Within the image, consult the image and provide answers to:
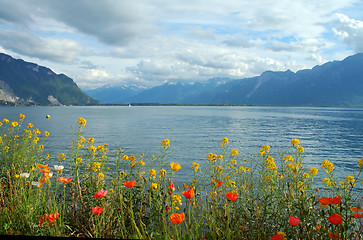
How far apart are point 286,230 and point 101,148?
4527mm

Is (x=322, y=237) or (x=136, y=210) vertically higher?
(x=322, y=237)

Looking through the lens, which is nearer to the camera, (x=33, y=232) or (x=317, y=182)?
(x=33, y=232)

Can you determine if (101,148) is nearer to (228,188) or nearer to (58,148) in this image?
(228,188)

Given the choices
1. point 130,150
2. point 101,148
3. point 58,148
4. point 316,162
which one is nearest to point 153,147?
point 130,150

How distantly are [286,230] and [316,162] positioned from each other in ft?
75.3

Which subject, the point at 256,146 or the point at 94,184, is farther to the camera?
the point at 256,146

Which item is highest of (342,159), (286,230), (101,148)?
(101,148)

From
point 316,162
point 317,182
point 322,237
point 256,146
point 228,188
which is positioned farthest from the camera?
point 256,146

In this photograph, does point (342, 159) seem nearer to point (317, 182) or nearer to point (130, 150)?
point (317, 182)

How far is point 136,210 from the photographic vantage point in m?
6.01

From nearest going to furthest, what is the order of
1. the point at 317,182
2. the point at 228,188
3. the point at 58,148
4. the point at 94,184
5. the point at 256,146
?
the point at 94,184 → the point at 228,188 → the point at 317,182 → the point at 58,148 → the point at 256,146

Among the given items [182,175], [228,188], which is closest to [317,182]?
[182,175]

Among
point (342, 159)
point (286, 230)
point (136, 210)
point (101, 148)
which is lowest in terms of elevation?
point (342, 159)

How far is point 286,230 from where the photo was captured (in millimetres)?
4234
